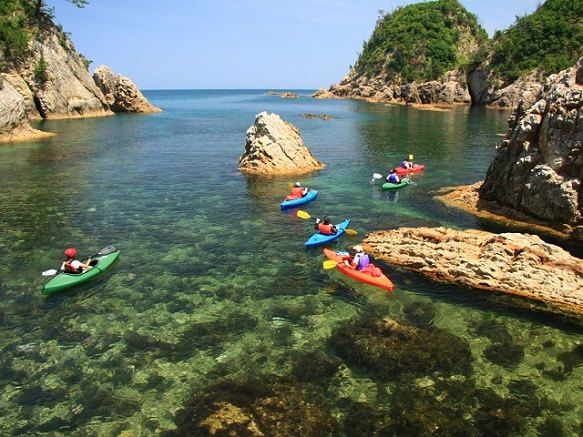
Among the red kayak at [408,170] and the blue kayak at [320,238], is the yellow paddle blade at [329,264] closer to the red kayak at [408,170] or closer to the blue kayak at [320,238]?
the blue kayak at [320,238]

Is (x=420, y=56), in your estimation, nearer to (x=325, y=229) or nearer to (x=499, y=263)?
(x=325, y=229)

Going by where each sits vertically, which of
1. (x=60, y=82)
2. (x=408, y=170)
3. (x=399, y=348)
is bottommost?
(x=399, y=348)

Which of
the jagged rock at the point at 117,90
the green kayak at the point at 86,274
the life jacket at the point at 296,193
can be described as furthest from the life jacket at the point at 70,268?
the jagged rock at the point at 117,90

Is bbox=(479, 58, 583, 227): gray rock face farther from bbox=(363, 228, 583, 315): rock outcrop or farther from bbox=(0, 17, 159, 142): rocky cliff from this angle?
bbox=(0, 17, 159, 142): rocky cliff

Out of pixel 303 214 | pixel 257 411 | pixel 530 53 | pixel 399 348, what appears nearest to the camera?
pixel 257 411

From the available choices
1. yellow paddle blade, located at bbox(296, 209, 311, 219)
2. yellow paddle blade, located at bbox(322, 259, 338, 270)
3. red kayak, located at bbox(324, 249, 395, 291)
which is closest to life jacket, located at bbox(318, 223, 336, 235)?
red kayak, located at bbox(324, 249, 395, 291)

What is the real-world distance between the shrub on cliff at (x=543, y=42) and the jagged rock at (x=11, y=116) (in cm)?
10217

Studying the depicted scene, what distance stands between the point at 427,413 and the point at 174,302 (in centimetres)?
1053

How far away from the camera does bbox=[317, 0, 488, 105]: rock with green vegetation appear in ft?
421

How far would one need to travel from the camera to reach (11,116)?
5444cm

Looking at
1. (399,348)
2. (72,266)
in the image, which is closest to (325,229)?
(399,348)

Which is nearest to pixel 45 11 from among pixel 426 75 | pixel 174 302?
pixel 174 302

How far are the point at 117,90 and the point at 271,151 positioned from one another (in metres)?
70.8

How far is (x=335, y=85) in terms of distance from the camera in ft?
600
